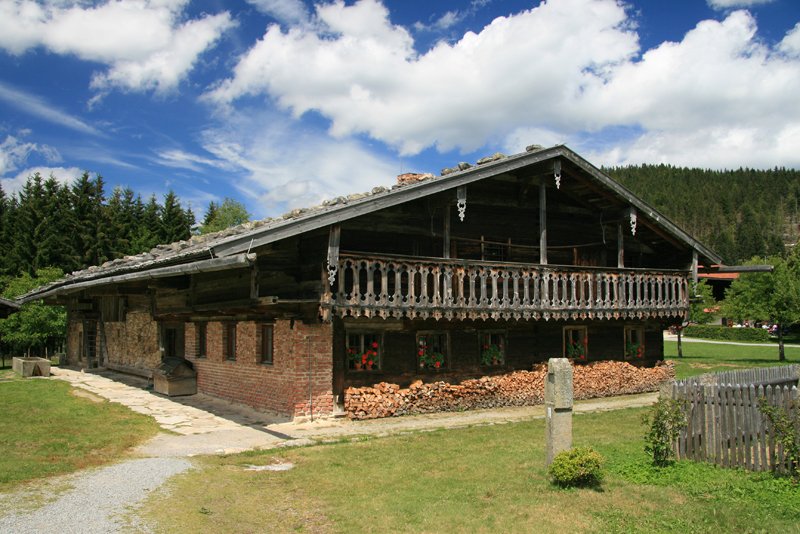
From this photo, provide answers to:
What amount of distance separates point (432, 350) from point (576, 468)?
886 cm

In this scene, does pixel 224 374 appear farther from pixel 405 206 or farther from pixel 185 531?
pixel 185 531

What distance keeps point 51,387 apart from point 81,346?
9.90m

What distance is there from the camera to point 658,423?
9.52 m

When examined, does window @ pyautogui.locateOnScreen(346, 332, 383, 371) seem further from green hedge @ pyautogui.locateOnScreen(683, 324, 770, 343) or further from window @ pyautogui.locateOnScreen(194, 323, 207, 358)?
green hedge @ pyautogui.locateOnScreen(683, 324, 770, 343)

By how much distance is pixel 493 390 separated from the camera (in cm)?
1728

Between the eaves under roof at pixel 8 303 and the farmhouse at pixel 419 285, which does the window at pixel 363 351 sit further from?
the eaves under roof at pixel 8 303

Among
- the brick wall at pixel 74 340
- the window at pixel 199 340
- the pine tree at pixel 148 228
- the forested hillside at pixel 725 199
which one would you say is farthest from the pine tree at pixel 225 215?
the forested hillside at pixel 725 199

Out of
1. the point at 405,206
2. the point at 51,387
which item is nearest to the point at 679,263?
the point at 405,206

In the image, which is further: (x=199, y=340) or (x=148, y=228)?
(x=148, y=228)

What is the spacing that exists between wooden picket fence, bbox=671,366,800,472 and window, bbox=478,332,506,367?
803 cm

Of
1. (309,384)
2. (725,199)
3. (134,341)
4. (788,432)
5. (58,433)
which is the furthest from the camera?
(725,199)

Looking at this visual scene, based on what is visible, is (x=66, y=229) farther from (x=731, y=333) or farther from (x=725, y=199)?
(x=725, y=199)

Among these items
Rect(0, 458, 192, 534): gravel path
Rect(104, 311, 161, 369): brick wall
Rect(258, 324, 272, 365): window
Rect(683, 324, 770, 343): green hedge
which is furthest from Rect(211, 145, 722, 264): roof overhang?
Rect(683, 324, 770, 343): green hedge

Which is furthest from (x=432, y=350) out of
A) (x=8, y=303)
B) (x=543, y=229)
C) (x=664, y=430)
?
(x=8, y=303)
